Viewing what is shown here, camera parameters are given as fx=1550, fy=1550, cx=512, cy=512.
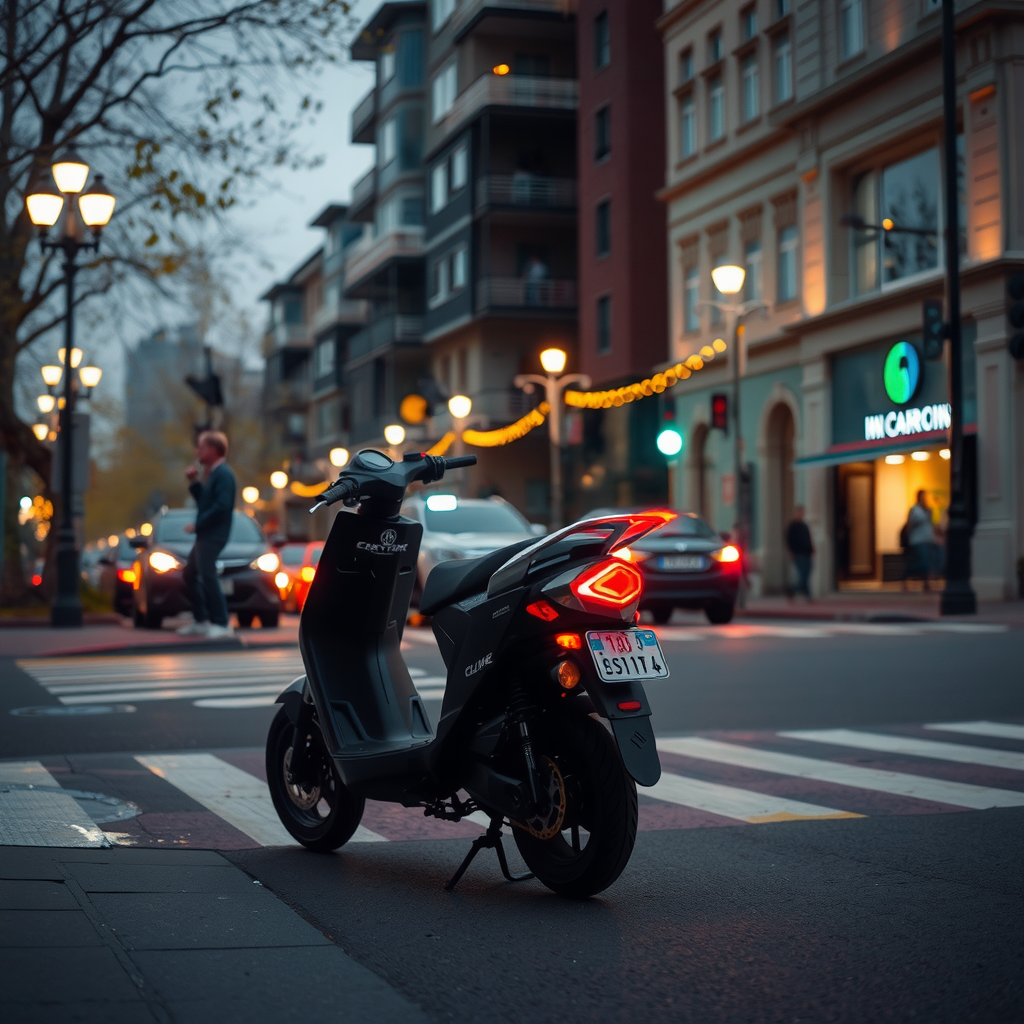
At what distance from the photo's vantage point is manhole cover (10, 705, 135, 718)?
10648 mm

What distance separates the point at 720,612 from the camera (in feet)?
69.9

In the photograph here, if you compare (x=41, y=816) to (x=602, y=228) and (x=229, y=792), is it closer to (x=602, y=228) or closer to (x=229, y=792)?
(x=229, y=792)

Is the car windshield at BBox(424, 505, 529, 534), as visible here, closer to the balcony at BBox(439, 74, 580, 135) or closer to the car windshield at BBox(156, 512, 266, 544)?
the car windshield at BBox(156, 512, 266, 544)

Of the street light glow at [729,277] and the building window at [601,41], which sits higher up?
the building window at [601,41]

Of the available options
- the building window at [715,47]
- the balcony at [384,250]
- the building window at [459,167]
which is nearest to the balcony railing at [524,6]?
the building window at [459,167]

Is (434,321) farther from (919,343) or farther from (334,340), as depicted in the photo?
(919,343)

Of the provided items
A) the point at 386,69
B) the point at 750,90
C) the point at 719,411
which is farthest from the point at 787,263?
the point at 386,69

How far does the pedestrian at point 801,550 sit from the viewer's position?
29.3m

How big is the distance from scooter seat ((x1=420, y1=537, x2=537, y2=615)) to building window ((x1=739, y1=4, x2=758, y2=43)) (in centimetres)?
3167

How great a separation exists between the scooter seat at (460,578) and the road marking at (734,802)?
151 centimetres

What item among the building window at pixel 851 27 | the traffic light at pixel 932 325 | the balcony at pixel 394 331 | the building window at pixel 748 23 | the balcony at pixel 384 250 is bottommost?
the traffic light at pixel 932 325

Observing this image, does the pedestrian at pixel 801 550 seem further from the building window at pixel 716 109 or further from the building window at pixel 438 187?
the building window at pixel 438 187

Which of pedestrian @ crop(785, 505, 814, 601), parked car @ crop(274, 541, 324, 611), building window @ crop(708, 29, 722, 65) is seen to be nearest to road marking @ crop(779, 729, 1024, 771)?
parked car @ crop(274, 541, 324, 611)

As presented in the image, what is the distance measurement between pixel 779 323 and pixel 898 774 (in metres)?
27.0
